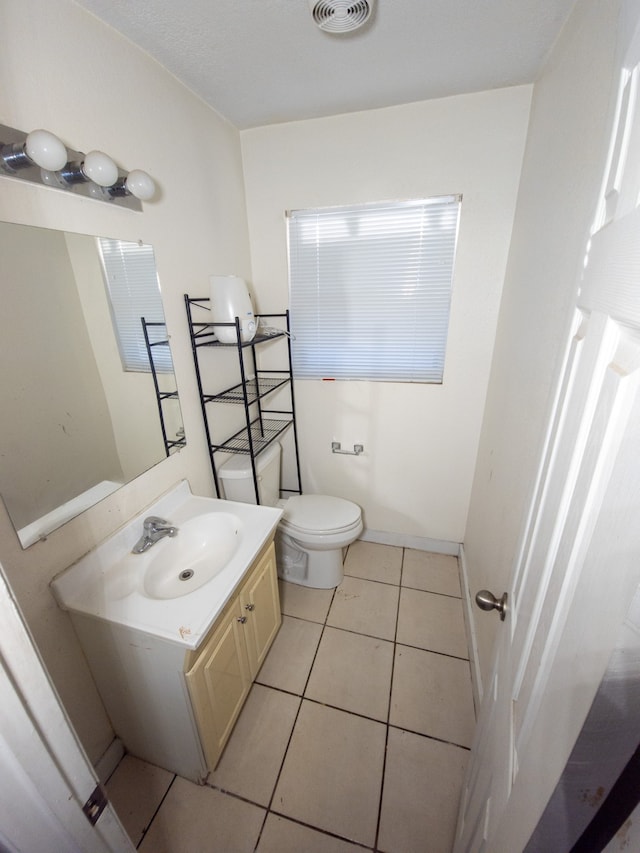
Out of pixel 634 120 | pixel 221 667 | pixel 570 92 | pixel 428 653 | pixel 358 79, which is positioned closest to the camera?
pixel 634 120

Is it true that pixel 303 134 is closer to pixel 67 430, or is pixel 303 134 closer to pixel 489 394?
pixel 489 394

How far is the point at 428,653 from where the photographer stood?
162cm

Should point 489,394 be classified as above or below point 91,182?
below

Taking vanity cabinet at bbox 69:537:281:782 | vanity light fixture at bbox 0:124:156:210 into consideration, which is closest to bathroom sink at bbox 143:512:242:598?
vanity cabinet at bbox 69:537:281:782

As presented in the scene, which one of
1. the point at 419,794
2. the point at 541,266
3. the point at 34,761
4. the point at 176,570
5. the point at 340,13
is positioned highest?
the point at 340,13

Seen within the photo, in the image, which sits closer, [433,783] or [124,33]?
[124,33]

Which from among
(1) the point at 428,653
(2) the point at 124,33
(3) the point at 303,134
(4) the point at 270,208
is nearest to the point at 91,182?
(2) the point at 124,33

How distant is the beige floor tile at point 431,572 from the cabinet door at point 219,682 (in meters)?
1.09

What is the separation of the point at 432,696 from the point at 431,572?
718mm

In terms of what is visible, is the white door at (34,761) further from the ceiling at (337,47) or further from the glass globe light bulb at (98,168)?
the ceiling at (337,47)

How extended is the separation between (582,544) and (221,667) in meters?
1.20

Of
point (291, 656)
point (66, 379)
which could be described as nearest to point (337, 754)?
point (291, 656)

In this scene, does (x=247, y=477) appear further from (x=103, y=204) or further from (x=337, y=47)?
(x=337, y=47)

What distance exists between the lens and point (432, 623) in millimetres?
1761
